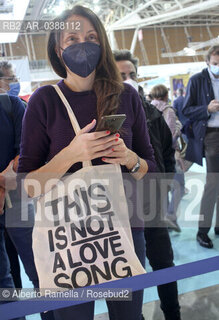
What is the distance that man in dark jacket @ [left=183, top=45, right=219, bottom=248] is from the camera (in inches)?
107

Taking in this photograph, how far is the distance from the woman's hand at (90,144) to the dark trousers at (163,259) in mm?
932

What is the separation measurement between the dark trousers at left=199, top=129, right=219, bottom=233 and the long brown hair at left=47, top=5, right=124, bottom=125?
182 centimetres

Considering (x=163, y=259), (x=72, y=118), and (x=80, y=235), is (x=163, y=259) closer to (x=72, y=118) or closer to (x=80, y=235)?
(x=80, y=235)

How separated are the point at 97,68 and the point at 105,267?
29.7 inches

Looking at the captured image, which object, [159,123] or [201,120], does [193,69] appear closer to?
[201,120]

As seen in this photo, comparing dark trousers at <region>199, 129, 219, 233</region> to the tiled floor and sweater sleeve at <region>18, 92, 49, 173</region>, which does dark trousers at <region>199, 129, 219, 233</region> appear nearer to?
the tiled floor

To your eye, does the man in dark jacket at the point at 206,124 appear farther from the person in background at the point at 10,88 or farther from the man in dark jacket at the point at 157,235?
the person in background at the point at 10,88

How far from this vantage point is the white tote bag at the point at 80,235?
3.17 feet

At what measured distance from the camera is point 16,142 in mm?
1600

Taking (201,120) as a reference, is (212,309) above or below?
below

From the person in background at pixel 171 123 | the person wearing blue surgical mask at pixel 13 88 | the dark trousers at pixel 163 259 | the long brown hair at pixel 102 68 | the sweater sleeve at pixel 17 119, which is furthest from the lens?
the person in background at pixel 171 123

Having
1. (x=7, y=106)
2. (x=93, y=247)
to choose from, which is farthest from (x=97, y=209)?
(x=7, y=106)

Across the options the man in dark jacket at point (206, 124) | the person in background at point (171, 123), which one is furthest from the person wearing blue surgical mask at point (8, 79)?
the person in background at point (171, 123)

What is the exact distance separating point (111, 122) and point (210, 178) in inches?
83.9
